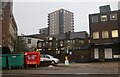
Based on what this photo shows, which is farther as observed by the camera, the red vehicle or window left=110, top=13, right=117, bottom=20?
window left=110, top=13, right=117, bottom=20

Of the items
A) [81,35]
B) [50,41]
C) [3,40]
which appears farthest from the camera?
[81,35]

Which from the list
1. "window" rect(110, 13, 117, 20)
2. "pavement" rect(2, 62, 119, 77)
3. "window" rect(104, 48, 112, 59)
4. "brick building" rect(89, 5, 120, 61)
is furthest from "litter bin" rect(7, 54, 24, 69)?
"window" rect(110, 13, 117, 20)

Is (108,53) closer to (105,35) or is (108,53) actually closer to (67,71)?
(105,35)

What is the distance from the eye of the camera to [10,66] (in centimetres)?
2972

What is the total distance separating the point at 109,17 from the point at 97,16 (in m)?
2.64

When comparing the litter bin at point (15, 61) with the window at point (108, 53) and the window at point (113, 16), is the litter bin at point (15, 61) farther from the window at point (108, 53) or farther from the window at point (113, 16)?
the window at point (113, 16)

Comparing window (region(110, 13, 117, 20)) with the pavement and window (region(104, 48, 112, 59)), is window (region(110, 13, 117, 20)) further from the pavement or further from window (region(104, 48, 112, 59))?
the pavement

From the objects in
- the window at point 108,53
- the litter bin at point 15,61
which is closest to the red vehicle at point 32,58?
the litter bin at point 15,61

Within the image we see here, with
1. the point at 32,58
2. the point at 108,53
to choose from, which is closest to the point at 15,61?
the point at 32,58

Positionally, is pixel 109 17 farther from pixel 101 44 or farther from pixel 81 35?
pixel 81 35

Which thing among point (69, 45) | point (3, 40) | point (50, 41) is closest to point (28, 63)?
point (3, 40)

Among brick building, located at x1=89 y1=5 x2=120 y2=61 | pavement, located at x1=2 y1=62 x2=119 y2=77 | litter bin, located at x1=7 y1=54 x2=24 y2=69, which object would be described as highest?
brick building, located at x1=89 y1=5 x2=120 y2=61

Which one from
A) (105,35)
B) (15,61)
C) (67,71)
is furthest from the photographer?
(105,35)

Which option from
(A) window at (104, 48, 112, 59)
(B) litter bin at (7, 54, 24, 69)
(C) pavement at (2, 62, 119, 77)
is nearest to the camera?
(C) pavement at (2, 62, 119, 77)
